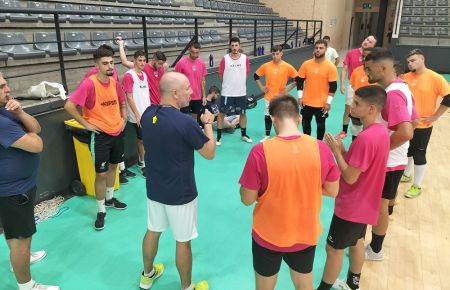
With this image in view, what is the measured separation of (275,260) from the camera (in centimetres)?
190

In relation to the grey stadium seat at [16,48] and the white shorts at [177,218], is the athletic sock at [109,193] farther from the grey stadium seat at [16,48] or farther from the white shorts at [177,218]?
the grey stadium seat at [16,48]

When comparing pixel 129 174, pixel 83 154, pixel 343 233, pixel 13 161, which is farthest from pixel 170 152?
pixel 129 174

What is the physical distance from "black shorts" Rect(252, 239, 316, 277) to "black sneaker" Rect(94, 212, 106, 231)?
2100mm

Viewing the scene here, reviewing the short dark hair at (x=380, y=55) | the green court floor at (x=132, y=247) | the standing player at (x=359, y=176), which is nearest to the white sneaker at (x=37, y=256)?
the green court floor at (x=132, y=247)

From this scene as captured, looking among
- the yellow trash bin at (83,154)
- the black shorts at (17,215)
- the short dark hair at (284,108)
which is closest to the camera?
the short dark hair at (284,108)

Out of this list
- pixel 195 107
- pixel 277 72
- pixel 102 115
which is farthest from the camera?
pixel 195 107

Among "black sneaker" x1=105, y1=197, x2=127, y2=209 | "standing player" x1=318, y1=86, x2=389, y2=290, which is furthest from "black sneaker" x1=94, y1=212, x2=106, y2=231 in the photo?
"standing player" x1=318, y1=86, x2=389, y2=290

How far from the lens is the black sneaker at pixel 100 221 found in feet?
11.4

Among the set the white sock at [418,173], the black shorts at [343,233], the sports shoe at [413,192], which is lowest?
the sports shoe at [413,192]

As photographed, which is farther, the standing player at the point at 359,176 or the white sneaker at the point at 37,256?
the white sneaker at the point at 37,256

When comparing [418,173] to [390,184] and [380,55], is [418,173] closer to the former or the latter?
[390,184]

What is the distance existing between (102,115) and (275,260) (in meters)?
2.31

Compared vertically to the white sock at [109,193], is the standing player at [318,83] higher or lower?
higher

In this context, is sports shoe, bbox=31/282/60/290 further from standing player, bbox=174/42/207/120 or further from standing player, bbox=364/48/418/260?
standing player, bbox=174/42/207/120
